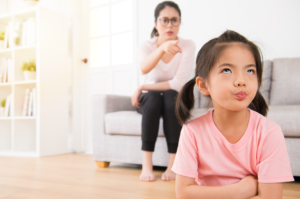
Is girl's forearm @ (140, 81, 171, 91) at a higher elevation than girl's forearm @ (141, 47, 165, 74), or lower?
lower

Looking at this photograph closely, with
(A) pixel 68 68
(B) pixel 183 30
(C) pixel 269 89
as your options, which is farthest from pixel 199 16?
(A) pixel 68 68

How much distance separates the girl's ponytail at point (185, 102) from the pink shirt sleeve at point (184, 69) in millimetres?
641

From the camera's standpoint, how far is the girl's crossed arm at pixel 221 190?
2.36 feet

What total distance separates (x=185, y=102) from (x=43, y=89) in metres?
2.12

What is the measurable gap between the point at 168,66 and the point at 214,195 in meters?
1.02

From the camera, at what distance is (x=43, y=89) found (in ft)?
8.63

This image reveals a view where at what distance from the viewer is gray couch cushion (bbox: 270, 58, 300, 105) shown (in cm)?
173

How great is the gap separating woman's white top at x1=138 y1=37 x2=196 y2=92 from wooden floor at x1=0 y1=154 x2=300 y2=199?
583mm

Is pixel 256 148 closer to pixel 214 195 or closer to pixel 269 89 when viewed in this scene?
pixel 214 195

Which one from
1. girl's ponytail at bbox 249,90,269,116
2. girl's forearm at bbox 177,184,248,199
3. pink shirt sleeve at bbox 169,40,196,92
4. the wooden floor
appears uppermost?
pink shirt sleeve at bbox 169,40,196,92

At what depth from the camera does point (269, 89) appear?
1.89m

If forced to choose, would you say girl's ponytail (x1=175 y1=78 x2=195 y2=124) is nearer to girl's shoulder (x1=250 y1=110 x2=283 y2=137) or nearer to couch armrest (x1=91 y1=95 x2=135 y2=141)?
girl's shoulder (x1=250 y1=110 x2=283 y2=137)

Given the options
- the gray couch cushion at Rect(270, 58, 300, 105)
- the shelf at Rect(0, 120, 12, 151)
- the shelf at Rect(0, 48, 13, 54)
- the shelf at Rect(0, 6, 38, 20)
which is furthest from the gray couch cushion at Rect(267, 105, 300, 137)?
the shelf at Rect(0, 120, 12, 151)

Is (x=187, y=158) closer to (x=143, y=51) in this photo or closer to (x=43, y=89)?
(x=143, y=51)
